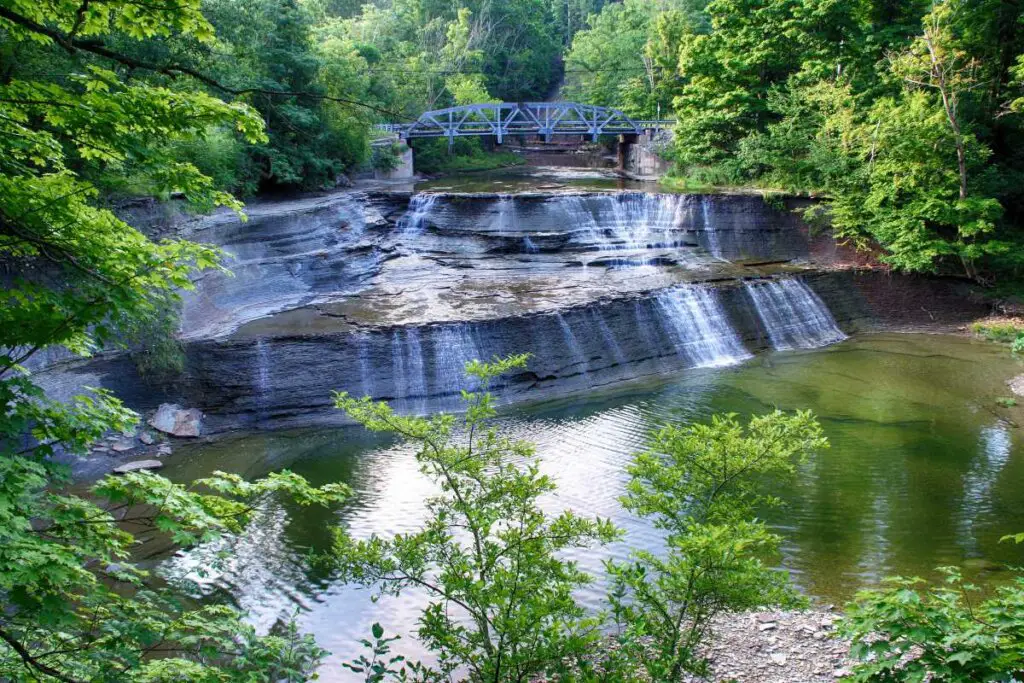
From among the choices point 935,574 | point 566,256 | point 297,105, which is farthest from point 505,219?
point 935,574

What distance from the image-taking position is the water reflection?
859cm

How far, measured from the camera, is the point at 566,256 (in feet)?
68.6

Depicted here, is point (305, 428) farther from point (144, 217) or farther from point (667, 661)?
point (667, 661)

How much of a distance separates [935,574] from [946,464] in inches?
150

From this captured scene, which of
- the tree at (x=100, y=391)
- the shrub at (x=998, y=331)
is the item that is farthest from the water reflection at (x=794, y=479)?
the tree at (x=100, y=391)

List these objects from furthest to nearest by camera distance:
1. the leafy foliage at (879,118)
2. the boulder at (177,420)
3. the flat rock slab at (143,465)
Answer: the leafy foliage at (879,118)
the boulder at (177,420)
the flat rock slab at (143,465)

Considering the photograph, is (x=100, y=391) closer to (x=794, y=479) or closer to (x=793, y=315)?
(x=794, y=479)

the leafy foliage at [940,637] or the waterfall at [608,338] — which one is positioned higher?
the leafy foliage at [940,637]

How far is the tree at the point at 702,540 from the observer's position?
4.35m

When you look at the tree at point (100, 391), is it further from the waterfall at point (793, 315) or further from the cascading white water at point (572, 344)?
the waterfall at point (793, 315)

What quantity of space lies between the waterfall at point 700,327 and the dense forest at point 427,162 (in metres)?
4.33

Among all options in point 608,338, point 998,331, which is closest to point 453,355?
point 608,338

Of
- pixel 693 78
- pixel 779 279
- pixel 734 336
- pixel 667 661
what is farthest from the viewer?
pixel 693 78

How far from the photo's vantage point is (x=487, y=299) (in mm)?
17094
